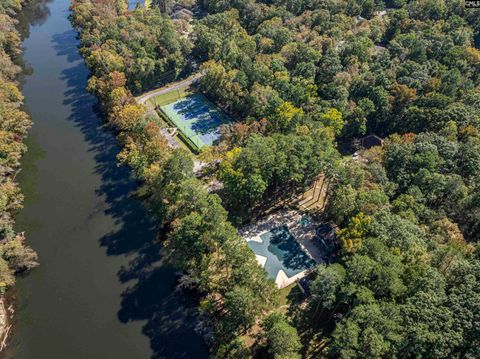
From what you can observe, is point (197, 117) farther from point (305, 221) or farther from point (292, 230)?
point (292, 230)

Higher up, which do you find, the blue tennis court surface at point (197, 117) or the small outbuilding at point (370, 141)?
the blue tennis court surface at point (197, 117)

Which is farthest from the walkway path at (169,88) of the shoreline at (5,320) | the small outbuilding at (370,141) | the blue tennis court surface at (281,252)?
the shoreline at (5,320)

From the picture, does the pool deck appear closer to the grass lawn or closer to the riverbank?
the riverbank

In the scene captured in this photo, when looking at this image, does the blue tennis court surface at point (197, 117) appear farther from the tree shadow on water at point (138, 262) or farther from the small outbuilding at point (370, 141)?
the small outbuilding at point (370, 141)

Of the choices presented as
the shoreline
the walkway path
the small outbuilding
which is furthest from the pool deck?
the walkway path

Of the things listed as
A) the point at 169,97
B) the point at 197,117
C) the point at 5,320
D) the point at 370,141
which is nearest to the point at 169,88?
the point at 169,97

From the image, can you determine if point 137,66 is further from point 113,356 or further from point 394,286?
point 394,286

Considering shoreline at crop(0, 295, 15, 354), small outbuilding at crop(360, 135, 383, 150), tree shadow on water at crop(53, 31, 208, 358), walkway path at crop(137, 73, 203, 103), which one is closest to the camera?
shoreline at crop(0, 295, 15, 354)
